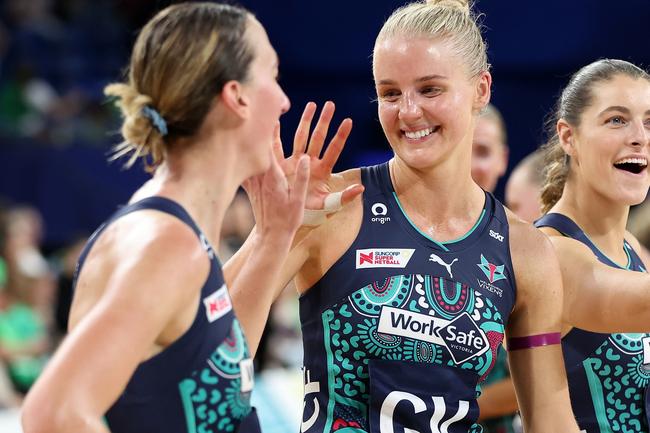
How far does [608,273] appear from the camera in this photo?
114 inches

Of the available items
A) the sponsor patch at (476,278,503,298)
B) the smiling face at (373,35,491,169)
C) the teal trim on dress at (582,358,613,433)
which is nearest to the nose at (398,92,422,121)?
the smiling face at (373,35,491,169)

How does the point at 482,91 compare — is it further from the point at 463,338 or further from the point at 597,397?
the point at 597,397

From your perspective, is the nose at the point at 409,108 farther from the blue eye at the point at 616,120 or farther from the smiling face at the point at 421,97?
the blue eye at the point at 616,120

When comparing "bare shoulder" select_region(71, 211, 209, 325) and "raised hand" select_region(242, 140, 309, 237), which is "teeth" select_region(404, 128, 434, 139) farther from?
"bare shoulder" select_region(71, 211, 209, 325)

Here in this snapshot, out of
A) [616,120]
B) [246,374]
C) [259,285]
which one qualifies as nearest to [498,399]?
[616,120]

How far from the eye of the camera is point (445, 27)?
2711 mm

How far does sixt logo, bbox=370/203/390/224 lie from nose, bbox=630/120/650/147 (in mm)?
809

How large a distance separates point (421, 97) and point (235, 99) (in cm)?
77

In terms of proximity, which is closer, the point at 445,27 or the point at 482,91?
the point at 445,27

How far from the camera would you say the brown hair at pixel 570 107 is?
3.10 meters

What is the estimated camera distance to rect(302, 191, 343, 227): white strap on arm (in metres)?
2.60

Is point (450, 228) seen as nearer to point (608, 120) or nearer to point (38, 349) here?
point (608, 120)

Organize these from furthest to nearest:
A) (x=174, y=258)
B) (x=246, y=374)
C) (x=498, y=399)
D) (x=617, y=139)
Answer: (x=498, y=399)
(x=617, y=139)
(x=246, y=374)
(x=174, y=258)

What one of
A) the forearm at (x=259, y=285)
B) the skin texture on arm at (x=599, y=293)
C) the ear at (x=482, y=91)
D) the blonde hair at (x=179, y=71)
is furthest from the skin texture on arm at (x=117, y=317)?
the skin texture on arm at (x=599, y=293)
